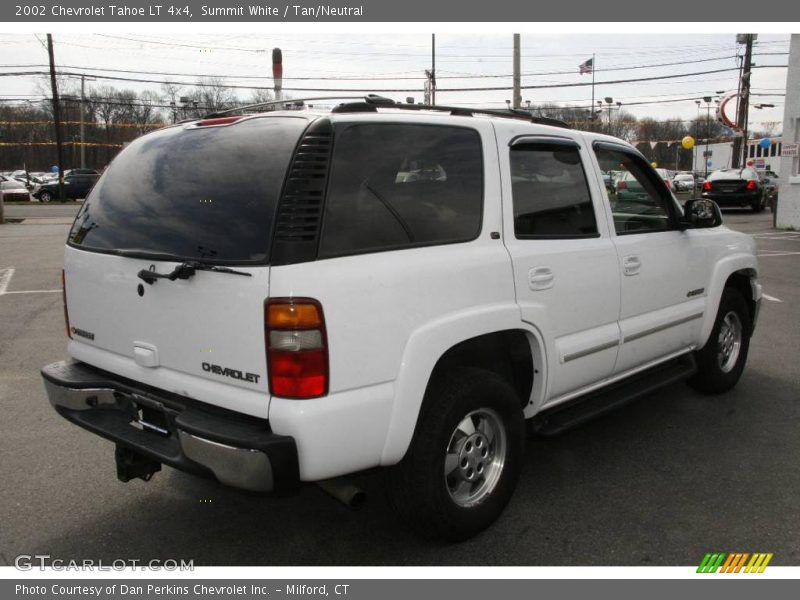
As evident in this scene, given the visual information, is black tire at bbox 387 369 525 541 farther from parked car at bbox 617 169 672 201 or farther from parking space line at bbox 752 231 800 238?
parking space line at bbox 752 231 800 238

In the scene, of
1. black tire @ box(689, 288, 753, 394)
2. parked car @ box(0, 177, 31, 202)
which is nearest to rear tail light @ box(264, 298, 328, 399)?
black tire @ box(689, 288, 753, 394)

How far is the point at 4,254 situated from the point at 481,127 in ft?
48.5

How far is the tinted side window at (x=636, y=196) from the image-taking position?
414 centimetres

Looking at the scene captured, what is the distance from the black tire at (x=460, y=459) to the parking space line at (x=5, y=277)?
9103 millimetres

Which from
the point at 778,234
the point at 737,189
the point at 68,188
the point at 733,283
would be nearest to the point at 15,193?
the point at 68,188

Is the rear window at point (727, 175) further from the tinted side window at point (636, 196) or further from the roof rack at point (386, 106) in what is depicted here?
the roof rack at point (386, 106)

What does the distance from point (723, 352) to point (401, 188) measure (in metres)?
3.49

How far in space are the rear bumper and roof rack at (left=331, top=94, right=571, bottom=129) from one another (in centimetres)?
135

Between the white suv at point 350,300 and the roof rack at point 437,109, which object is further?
the roof rack at point 437,109

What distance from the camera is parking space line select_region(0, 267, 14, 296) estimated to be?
413 inches

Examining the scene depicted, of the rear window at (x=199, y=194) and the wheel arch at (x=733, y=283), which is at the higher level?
the rear window at (x=199, y=194)

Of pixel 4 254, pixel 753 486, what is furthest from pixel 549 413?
pixel 4 254

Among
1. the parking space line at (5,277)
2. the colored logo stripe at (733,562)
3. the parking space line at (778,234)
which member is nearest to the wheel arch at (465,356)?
the colored logo stripe at (733,562)

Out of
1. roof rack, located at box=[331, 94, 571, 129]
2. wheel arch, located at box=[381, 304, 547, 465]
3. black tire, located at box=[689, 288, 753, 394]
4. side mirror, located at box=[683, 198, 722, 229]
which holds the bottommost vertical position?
black tire, located at box=[689, 288, 753, 394]
